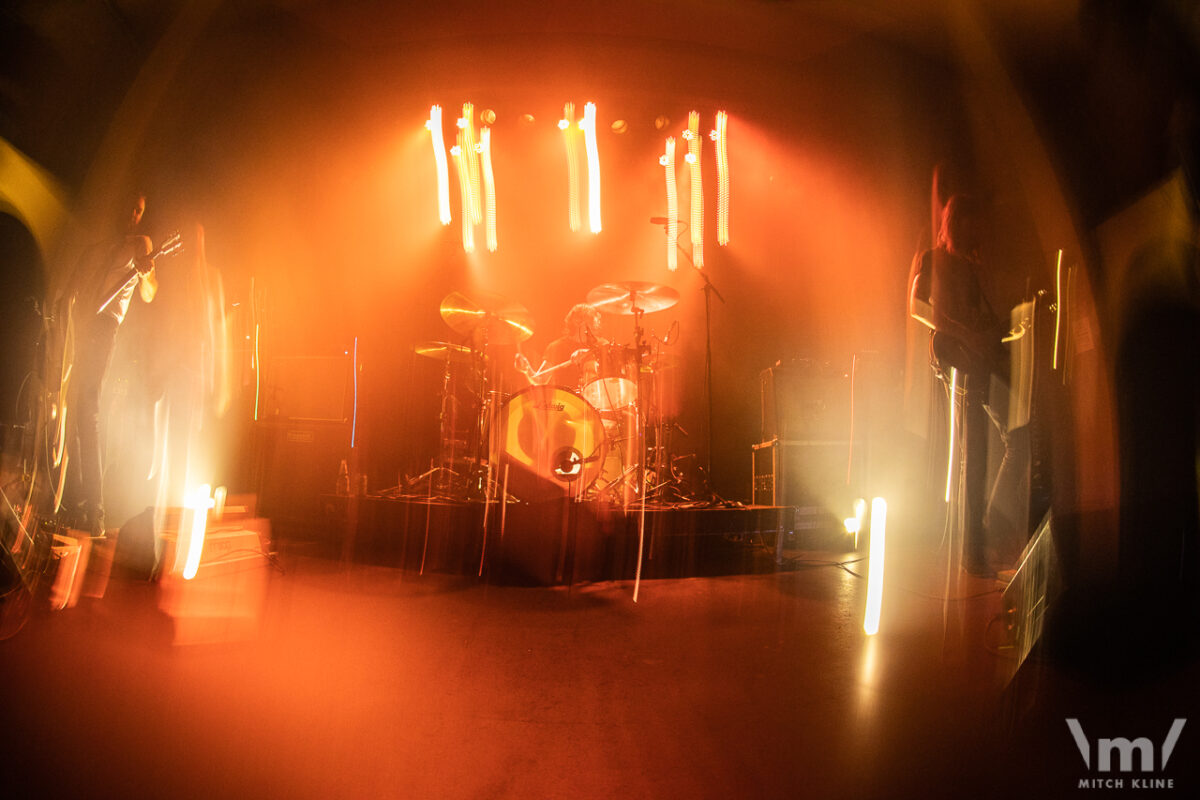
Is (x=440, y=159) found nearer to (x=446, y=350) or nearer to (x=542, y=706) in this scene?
(x=446, y=350)

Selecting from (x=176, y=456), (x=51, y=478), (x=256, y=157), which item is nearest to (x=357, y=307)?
(x=256, y=157)

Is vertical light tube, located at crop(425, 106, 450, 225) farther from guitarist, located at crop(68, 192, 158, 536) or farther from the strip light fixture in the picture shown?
the strip light fixture

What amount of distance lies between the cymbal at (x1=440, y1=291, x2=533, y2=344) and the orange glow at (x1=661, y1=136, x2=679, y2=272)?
4.89 feet

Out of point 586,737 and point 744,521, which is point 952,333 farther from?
point 586,737

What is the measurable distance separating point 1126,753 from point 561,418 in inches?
126

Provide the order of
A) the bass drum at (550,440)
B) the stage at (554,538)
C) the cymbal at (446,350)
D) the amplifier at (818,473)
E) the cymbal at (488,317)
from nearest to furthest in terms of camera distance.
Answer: the stage at (554,538)
the bass drum at (550,440)
the amplifier at (818,473)
the cymbal at (488,317)
the cymbal at (446,350)

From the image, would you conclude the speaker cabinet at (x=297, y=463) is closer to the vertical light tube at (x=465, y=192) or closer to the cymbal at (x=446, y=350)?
the cymbal at (x=446, y=350)

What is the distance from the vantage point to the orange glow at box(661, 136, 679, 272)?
4.67 metres

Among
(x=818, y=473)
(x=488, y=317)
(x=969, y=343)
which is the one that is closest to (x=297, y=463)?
(x=488, y=317)

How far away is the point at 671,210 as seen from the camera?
4953 millimetres

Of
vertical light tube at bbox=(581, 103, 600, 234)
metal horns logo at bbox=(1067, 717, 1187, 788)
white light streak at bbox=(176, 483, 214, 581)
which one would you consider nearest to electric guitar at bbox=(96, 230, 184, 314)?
white light streak at bbox=(176, 483, 214, 581)

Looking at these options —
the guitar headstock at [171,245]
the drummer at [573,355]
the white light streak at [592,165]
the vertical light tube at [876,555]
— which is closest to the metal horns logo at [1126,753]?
the vertical light tube at [876,555]

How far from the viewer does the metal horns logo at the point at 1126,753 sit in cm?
120

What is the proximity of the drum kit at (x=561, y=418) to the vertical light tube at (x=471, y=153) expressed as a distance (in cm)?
106
